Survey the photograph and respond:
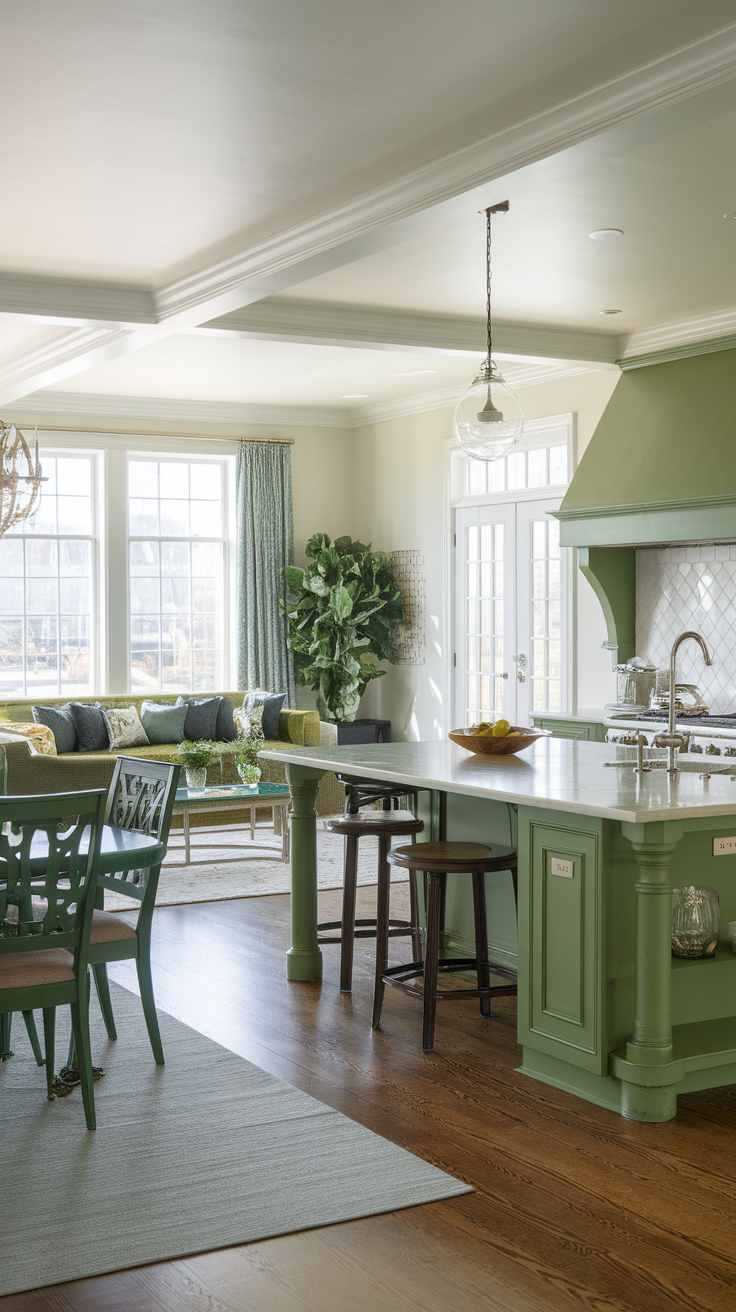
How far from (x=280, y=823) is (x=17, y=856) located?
4269 millimetres

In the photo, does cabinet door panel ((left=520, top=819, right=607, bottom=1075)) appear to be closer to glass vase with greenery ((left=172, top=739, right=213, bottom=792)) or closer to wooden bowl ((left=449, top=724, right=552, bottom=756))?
wooden bowl ((left=449, top=724, right=552, bottom=756))

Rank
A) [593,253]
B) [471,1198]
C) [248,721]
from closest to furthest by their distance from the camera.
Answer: [471,1198], [593,253], [248,721]

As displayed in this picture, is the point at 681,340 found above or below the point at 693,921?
above

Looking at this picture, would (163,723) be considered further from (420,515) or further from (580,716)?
(580,716)

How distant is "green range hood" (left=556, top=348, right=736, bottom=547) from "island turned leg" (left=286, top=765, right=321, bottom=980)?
2.70 m

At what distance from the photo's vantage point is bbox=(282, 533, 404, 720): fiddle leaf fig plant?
9.99m

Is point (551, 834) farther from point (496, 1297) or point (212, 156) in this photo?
point (212, 156)

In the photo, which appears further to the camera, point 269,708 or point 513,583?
point 269,708

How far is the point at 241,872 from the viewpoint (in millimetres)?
7219

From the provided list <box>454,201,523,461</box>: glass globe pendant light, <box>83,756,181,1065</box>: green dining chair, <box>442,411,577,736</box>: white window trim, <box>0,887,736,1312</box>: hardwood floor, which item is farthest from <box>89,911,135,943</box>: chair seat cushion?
<box>442,411,577,736</box>: white window trim

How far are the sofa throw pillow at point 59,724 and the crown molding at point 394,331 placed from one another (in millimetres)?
3588

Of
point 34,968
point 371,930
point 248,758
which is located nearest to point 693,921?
point 371,930

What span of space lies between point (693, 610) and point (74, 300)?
12.4 feet

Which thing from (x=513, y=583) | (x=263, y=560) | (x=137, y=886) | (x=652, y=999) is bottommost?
(x=652, y=999)
